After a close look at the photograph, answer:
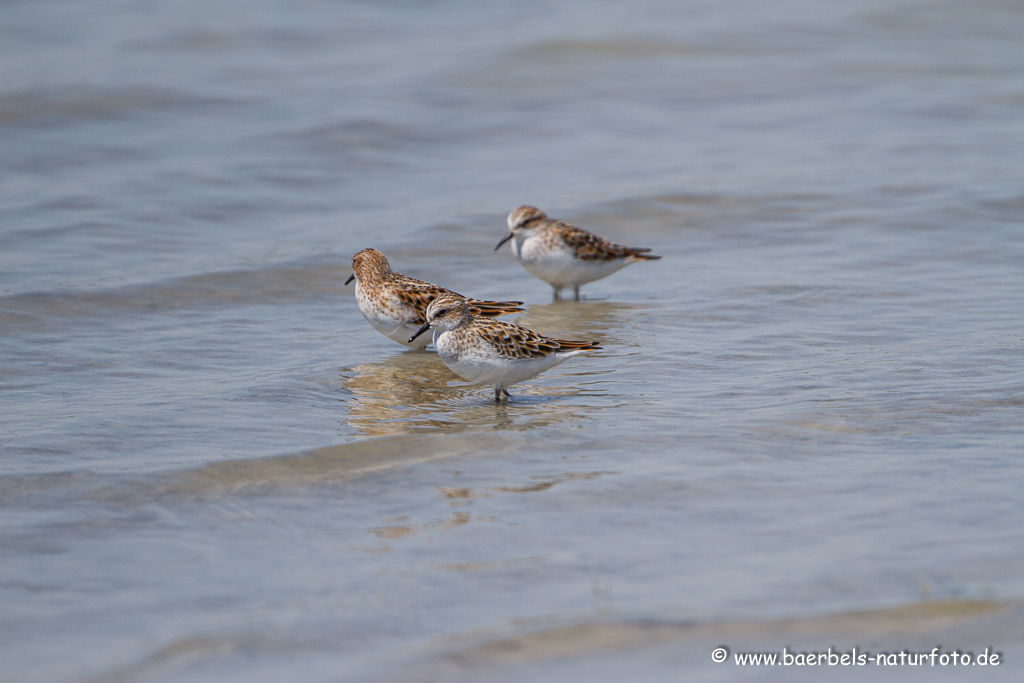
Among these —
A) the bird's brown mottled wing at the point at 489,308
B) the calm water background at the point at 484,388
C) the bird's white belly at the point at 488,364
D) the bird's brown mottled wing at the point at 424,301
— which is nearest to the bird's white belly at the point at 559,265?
the calm water background at the point at 484,388

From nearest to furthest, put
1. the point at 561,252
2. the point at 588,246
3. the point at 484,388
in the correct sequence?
1. the point at 484,388
2. the point at 561,252
3. the point at 588,246

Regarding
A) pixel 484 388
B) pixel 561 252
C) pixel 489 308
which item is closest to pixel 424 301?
pixel 489 308

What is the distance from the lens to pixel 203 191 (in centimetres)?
1477

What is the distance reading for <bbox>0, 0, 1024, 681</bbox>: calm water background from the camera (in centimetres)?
504

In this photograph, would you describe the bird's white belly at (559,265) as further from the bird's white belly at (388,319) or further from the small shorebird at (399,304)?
the bird's white belly at (388,319)

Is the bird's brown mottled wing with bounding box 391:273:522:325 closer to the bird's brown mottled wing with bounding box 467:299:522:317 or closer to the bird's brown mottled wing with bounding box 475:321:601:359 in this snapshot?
the bird's brown mottled wing with bounding box 467:299:522:317

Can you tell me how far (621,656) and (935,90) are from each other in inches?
716

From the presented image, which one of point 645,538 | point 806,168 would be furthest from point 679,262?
point 645,538

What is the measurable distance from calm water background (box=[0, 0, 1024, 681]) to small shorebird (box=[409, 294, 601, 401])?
333 millimetres

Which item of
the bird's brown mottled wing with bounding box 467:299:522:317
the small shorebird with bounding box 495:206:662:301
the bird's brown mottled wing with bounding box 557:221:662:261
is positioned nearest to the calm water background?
the small shorebird with bounding box 495:206:662:301

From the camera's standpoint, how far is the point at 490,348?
25.6ft

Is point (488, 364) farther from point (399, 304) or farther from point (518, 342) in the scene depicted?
point (399, 304)

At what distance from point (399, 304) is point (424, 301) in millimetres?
241

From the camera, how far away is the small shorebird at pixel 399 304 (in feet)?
30.5
